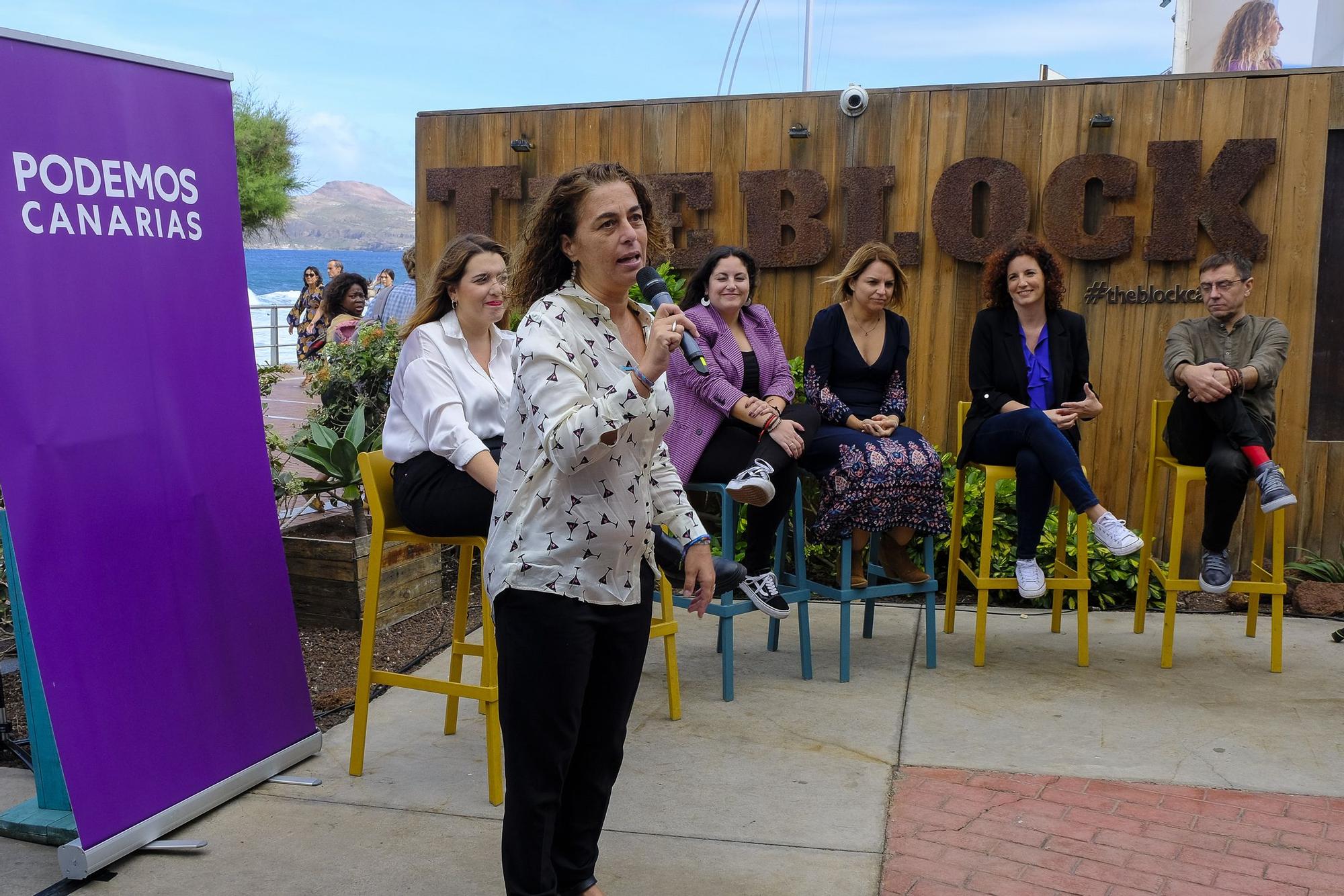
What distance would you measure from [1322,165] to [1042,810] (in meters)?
3.93

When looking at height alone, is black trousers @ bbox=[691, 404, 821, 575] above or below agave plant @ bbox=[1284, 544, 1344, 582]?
above

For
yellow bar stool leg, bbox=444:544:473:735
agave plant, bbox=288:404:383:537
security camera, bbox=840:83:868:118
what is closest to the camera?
yellow bar stool leg, bbox=444:544:473:735

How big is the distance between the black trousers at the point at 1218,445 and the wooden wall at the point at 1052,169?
1.26 m

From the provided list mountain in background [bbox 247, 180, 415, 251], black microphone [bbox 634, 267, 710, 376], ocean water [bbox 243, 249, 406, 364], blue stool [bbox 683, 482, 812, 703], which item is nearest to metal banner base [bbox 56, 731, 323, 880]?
blue stool [bbox 683, 482, 812, 703]

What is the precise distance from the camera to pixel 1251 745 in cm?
371

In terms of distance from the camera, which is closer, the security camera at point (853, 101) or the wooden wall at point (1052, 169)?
the wooden wall at point (1052, 169)

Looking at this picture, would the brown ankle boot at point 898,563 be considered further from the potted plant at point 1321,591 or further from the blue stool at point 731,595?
the potted plant at point 1321,591

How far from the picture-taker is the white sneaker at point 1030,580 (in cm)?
454

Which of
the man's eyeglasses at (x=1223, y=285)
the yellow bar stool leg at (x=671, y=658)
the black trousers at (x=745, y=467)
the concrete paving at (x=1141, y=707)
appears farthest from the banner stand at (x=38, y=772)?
the man's eyeglasses at (x=1223, y=285)

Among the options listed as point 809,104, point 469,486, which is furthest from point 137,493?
point 809,104

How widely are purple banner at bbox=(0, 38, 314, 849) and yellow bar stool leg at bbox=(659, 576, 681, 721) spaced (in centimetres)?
122

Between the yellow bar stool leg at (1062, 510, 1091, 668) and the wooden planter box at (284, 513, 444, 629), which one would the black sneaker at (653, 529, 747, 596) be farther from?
the wooden planter box at (284, 513, 444, 629)

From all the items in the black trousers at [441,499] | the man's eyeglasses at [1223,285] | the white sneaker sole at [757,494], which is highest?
the man's eyeglasses at [1223,285]

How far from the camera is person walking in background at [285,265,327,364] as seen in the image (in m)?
9.29
